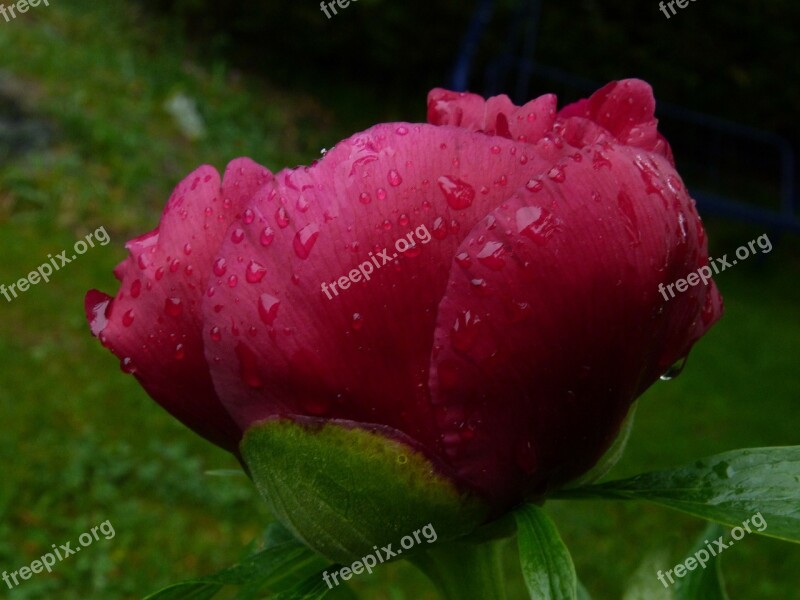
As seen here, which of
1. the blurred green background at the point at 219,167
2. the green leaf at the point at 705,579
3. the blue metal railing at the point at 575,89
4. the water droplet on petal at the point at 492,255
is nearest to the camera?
the water droplet on petal at the point at 492,255

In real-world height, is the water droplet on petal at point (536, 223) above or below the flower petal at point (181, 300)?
below

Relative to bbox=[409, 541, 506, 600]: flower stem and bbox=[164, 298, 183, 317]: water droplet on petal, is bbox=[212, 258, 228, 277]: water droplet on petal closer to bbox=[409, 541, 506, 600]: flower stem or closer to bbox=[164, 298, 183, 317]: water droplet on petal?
bbox=[164, 298, 183, 317]: water droplet on petal

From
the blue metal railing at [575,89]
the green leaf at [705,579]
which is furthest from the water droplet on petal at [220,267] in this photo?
the blue metal railing at [575,89]

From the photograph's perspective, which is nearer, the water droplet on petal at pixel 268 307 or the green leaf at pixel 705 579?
the water droplet on petal at pixel 268 307

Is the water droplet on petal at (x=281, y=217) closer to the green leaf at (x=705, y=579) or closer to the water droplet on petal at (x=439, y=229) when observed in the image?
the water droplet on petal at (x=439, y=229)

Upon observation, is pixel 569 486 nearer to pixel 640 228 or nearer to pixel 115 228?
pixel 640 228

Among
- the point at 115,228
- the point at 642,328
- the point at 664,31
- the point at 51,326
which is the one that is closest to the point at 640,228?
the point at 642,328

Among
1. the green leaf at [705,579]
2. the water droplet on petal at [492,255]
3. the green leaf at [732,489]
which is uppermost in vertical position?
the water droplet on petal at [492,255]

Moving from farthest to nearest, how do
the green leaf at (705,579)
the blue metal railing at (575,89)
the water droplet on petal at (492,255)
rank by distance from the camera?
the blue metal railing at (575,89), the green leaf at (705,579), the water droplet on petal at (492,255)
